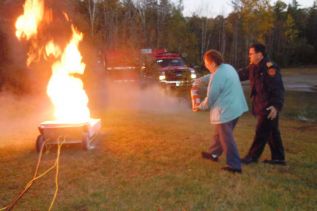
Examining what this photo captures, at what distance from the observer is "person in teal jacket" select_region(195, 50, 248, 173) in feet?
20.2

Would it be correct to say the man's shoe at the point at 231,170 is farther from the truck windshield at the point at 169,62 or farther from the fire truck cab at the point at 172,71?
the truck windshield at the point at 169,62

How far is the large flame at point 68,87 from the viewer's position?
29.0 ft

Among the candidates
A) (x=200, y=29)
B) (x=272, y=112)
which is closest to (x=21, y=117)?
(x=272, y=112)

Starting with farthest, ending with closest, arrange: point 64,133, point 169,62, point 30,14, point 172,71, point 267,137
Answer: point 169,62 < point 172,71 < point 30,14 < point 64,133 < point 267,137

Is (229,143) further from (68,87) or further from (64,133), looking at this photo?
(68,87)

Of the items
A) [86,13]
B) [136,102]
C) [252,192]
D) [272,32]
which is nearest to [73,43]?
[252,192]

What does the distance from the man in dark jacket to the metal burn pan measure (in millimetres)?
3011

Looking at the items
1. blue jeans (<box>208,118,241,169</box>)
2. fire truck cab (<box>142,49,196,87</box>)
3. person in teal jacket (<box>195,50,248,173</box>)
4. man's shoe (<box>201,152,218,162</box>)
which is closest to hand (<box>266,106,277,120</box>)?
person in teal jacket (<box>195,50,248,173</box>)

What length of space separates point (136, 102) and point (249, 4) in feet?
111

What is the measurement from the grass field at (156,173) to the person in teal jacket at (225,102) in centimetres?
41

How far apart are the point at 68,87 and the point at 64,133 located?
1.56 metres

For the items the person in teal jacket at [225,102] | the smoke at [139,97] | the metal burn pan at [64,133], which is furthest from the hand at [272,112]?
the smoke at [139,97]

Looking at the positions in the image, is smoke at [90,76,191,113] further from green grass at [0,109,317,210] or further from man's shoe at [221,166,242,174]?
man's shoe at [221,166,242,174]

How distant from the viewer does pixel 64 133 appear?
25.3ft
